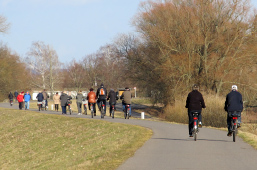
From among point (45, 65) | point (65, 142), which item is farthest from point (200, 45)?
point (45, 65)

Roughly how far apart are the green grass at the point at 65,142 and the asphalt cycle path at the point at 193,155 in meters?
0.46

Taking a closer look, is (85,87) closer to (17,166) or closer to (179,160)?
(17,166)

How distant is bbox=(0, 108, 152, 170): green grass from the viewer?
42.8 ft

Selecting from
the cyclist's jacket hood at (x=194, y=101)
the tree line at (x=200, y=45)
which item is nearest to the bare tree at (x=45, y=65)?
the tree line at (x=200, y=45)

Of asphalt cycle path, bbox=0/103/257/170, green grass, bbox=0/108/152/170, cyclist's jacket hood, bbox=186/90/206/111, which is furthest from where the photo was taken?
cyclist's jacket hood, bbox=186/90/206/111

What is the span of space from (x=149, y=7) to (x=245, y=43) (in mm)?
11545

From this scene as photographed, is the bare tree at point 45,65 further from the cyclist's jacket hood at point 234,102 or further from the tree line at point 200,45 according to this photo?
the cyclist's jacket hood at point 234,102

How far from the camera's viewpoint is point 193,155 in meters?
11.8

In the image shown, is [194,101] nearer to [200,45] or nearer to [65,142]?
[65,142]

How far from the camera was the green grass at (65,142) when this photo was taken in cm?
1305

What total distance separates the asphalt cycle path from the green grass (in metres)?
0.46

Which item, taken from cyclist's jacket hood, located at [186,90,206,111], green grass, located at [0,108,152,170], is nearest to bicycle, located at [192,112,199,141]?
cyclist's jacket hood, located at [186,90,206,111]

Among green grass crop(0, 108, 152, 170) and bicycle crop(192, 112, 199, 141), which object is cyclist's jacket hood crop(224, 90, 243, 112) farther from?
green grass crop(0, 108, 152, 170)

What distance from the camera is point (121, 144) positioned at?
49.4 feet
